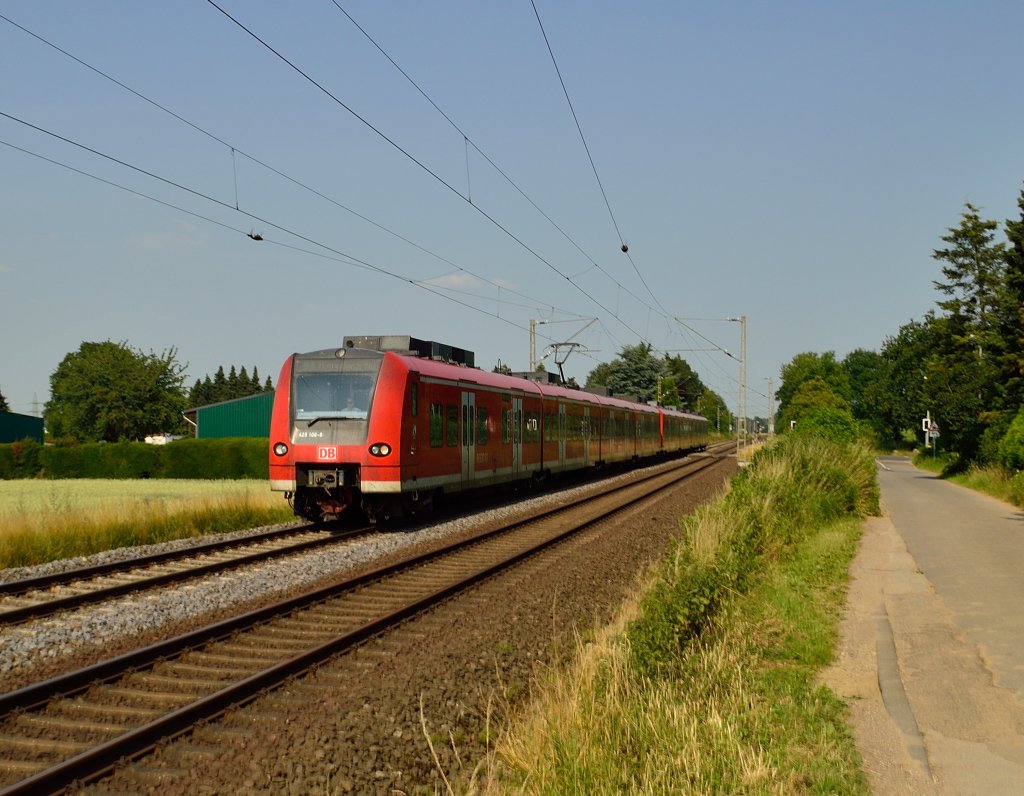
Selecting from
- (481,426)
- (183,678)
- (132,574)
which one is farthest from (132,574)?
(481,426)

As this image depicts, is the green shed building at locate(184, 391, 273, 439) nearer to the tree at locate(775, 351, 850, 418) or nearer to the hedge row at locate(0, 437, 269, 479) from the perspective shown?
the hedge row at locate(0, 437, 269, 479)

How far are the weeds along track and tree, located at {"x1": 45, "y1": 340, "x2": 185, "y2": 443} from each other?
51.0 m

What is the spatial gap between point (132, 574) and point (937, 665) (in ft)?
30.7

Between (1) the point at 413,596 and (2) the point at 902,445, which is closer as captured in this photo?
(1) the point at 413,596

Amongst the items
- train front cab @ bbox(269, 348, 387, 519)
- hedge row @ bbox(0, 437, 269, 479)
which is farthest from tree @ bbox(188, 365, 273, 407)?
train front cab @ bbox(269, 348, 387, 519)

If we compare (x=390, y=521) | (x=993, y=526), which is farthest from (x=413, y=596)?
(x=993, y=526)

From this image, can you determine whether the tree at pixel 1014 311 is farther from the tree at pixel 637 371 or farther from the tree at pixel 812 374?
the tree at pixel 812 374

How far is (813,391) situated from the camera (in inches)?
4791

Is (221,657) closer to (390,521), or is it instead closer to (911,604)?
(911,604)

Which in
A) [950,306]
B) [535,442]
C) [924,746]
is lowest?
[924,746]

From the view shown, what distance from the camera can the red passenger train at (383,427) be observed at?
51.6 ft

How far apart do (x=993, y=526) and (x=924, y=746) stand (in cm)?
1268

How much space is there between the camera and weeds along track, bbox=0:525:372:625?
9.69m

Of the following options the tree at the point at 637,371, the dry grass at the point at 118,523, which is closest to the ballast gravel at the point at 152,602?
the dry grass at the point at 118,523
